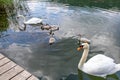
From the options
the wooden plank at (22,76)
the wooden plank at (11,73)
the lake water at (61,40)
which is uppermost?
the wooden plank at (11,73)

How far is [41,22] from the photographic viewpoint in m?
13.9

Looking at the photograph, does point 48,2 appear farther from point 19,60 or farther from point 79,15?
point 19,60

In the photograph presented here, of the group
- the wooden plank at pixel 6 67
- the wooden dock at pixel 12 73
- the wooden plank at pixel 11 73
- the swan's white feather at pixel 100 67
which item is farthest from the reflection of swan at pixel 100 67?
the wooden plank at pixel 6 67

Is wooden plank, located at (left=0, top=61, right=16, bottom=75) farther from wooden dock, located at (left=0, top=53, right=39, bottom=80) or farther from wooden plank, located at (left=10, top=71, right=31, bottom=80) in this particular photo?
wooden plank, located at (left=10, top=71, right=31, bottom=80)

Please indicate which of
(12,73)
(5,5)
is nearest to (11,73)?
(12,73)

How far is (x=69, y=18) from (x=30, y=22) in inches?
101

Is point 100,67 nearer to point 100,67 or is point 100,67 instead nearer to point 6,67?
point 100,67

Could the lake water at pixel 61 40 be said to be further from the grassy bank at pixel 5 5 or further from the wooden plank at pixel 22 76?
the wooden plank at pixel 22 76

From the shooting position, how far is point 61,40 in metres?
11.4

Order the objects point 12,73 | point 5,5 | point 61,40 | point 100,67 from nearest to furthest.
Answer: point 12,73, point 100,67, point 61,40, point 5,5

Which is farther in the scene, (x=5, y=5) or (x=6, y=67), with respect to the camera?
(x=5, y=5)

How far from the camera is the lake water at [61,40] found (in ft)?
30.0

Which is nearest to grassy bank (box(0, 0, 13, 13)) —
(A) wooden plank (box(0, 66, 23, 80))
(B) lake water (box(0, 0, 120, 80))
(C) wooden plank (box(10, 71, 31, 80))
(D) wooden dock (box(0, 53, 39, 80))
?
(B) lake water (box(0, 0, 120, 80))

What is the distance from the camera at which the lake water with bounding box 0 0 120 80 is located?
913 cm
